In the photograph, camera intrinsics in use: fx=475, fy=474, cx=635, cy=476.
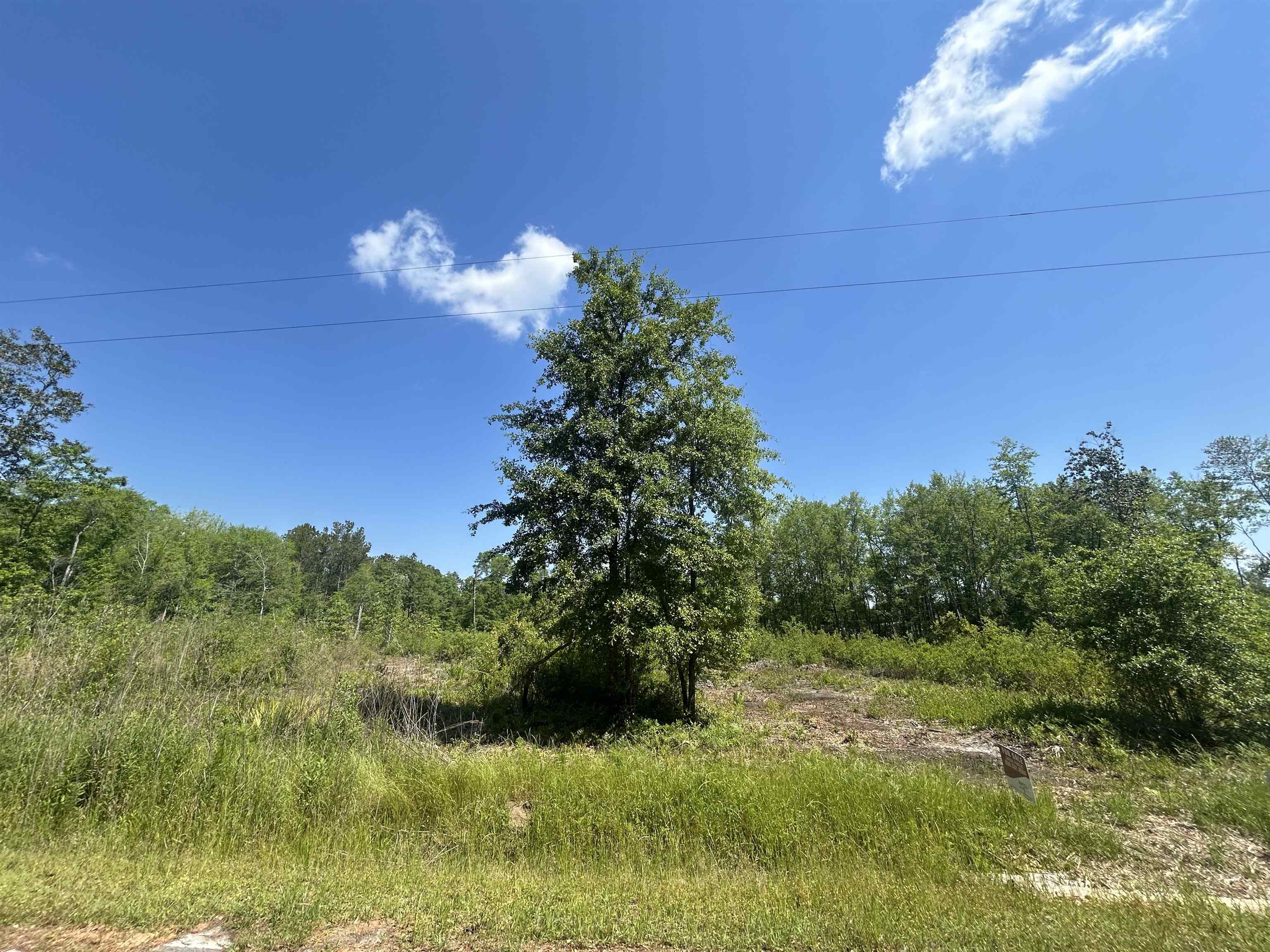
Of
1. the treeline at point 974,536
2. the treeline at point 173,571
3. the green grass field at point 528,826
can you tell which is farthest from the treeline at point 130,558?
the treeline at point 974,536

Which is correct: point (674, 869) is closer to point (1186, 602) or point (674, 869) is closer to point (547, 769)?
point (547, 769)

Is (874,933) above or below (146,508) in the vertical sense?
below

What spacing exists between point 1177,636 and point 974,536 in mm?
29821

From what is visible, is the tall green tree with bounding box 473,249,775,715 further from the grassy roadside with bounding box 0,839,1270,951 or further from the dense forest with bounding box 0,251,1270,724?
the grassy roadside with bounding box 0,839,1270,951

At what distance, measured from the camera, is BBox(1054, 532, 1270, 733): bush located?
821cm

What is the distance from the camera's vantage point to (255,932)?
11.0 feet

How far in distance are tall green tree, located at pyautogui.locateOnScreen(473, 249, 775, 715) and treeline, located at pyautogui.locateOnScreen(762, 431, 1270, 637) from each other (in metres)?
17.1

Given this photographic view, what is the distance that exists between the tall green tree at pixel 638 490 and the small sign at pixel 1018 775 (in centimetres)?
562

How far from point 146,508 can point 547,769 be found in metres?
54.7

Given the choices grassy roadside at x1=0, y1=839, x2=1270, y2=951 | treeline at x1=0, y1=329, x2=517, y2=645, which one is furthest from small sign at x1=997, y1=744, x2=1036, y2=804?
treeline at x1=0, y1=329, x2=517, y2=645

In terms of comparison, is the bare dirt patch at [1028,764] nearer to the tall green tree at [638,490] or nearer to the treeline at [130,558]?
the tall green tree at [638,490]

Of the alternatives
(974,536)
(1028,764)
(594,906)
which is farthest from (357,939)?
(974,536)

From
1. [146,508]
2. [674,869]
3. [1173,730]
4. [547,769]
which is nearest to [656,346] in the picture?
[547,769]

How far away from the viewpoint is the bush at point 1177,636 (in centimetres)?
821
